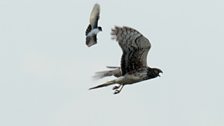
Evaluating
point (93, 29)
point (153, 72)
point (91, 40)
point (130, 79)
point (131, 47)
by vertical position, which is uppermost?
point (93, 29)

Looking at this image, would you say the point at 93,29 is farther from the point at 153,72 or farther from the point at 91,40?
the point at 153,72

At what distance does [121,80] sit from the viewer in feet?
124

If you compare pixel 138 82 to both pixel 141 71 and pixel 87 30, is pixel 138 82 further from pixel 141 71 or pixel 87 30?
pixel 87 30

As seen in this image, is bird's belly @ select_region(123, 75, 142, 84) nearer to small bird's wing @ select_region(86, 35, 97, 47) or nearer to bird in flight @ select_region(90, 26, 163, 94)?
bird in flight @ select_region(90, 26, 163, 94)

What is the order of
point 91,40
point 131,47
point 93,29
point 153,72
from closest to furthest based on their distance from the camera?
point 131,47
point 91,40
point 93,29
point 153,72

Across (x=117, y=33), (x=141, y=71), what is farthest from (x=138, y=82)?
(x=117, y=33)

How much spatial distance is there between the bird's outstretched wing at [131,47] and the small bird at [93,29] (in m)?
1.35

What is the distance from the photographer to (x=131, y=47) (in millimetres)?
37312

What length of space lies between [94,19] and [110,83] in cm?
268

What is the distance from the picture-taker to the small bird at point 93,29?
37.9m

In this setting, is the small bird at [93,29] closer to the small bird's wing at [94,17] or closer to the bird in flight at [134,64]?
the small bird's wing at [94,17]

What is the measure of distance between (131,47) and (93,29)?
6.16 feet

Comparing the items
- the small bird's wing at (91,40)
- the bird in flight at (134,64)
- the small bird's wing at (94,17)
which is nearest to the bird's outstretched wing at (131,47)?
the bird in flight at (134,64)

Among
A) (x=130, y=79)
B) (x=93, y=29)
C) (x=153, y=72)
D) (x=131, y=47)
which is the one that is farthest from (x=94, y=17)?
(x=153, y=72)
